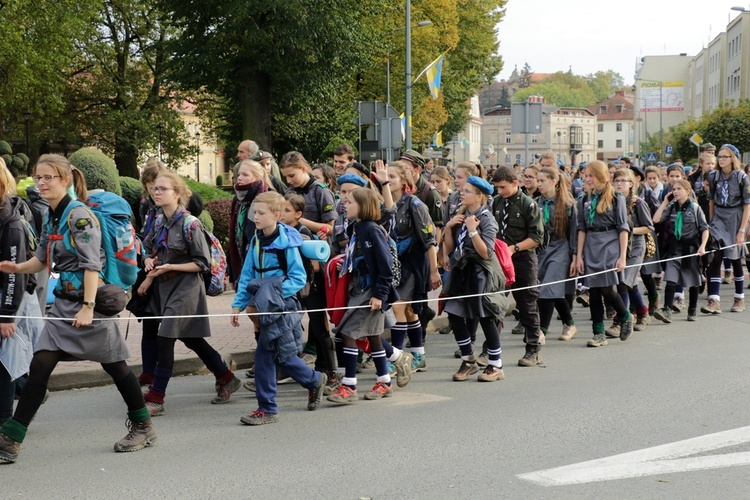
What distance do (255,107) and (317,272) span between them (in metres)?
20.8

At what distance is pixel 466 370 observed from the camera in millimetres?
7957

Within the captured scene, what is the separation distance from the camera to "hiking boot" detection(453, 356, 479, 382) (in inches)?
311

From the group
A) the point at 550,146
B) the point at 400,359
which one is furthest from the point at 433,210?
the point at 550,146

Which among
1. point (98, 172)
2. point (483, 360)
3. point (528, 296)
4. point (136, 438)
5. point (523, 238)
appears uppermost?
point (98, 172)

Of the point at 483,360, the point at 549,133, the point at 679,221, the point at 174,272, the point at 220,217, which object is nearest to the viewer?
the point at 174,272

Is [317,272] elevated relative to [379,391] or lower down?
elevated

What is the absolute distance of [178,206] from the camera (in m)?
6.75

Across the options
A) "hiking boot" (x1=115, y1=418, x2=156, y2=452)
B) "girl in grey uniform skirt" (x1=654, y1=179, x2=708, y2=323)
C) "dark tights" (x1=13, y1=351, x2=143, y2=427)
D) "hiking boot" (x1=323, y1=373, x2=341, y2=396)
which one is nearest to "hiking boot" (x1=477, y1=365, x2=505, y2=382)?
"hiking boot" (x1=323, y1=373, x2=341, y2=396)

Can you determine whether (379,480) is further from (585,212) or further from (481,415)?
(585,212)

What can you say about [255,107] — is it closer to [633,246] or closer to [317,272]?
[633,246]

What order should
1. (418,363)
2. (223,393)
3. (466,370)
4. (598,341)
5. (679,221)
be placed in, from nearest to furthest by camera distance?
(223,393) < (466,370) < (418,363) < (598,341) < (679,221)

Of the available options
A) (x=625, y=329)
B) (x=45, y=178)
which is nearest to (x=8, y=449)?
(x=45, y=178)

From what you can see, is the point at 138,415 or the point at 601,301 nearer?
the point at 138,415

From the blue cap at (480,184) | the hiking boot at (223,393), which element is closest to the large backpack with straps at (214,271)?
the hiking boot at (223,393)
